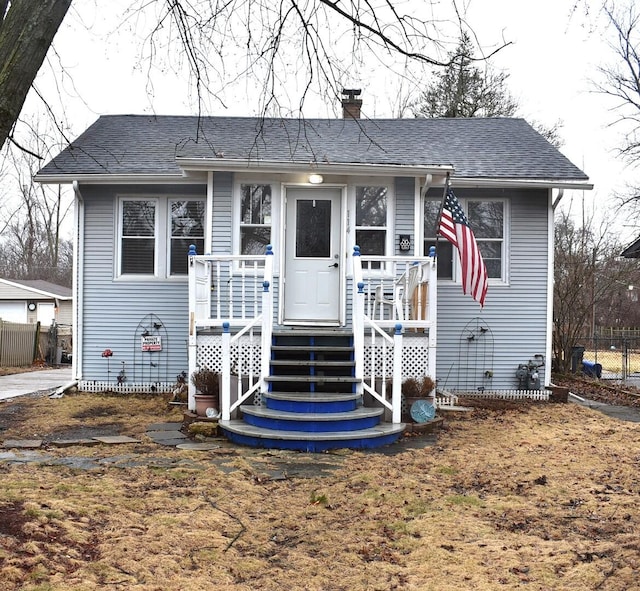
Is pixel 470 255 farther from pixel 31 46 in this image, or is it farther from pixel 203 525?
pixel 31 46

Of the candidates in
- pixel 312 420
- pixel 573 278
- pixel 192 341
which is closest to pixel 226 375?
pixel 192 341

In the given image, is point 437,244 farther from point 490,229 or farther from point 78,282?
point 78,282

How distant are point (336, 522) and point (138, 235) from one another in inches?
293

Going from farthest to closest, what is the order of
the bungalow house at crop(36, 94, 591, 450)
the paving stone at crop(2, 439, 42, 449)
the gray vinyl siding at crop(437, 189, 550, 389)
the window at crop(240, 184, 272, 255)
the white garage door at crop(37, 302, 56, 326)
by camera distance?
the white garage door at crop(37, 302, 56, 326) < the gray vinyl siding at crop(437, 189, 550, 389) < the window at crop(240, 184, 272, 255) < the bungalow house at crop(36, 94, 591, 450) < the paving stone at crop(2, 439, 42, 449)

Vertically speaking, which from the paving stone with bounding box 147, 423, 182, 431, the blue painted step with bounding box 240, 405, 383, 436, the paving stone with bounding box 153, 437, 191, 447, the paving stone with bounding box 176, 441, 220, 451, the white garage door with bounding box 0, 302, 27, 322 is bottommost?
the paving stone with bounding box 147, 423, 182, 431

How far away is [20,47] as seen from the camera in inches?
137

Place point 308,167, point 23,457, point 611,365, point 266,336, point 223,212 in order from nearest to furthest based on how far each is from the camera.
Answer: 1. point 23,457
2. point 266,336
3. point 308,167
4. point 223,212
5. point 611,365

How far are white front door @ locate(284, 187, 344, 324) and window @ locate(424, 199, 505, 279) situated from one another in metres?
1.88

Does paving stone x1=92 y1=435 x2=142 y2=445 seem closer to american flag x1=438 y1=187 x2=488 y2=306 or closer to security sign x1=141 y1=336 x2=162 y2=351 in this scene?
security sign x1=141 y1=336 x2=162 y2=351

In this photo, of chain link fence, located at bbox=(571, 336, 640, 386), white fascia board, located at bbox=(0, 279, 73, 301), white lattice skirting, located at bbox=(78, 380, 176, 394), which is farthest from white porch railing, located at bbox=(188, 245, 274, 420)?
white fascia board, located at bbox=(0, 279, 73, 301)

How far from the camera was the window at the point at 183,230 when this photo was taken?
34.3 feet

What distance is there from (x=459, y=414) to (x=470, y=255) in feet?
7.37

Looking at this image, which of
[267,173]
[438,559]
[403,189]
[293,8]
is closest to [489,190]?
[403,189]

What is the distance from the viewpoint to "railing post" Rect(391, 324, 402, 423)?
7.13 m
